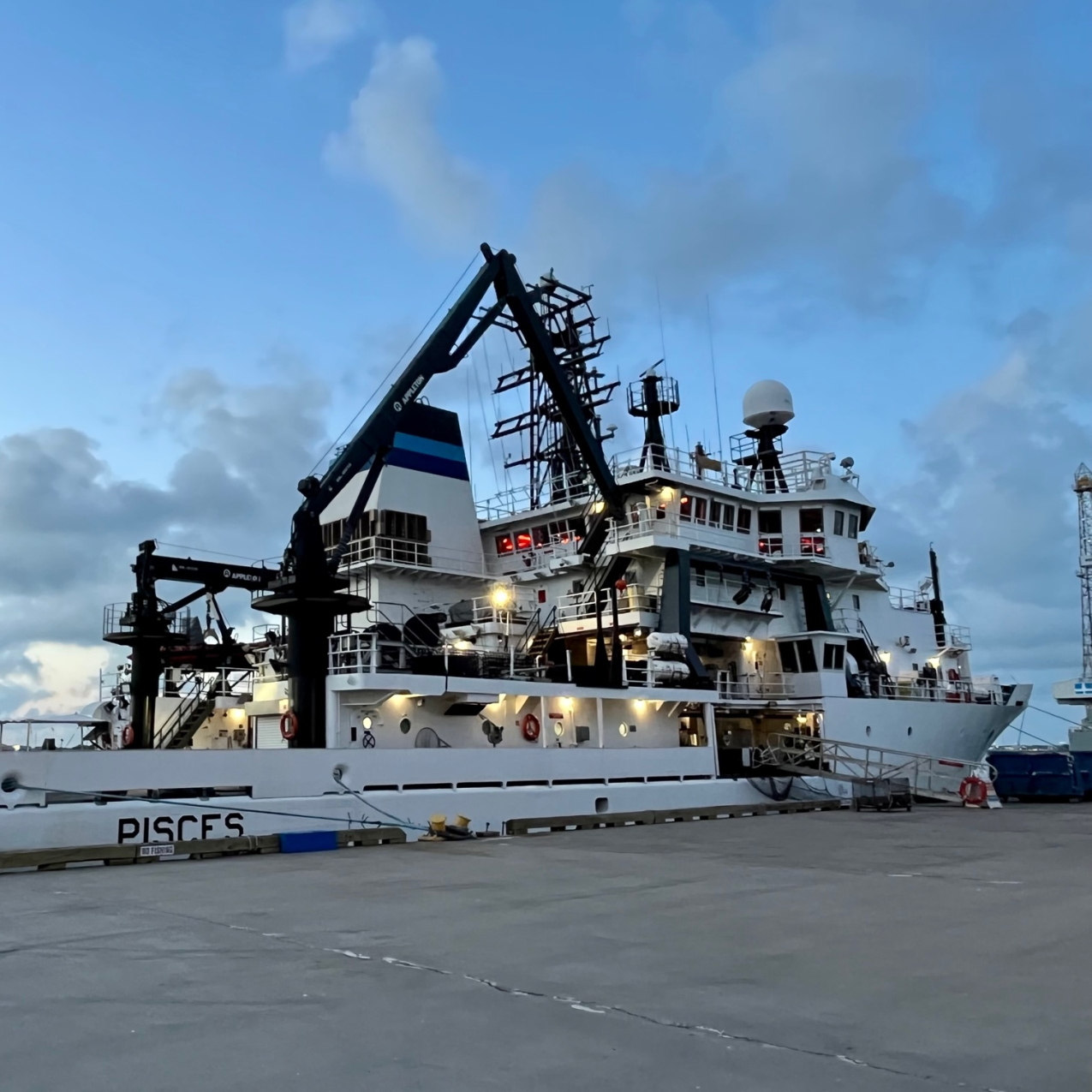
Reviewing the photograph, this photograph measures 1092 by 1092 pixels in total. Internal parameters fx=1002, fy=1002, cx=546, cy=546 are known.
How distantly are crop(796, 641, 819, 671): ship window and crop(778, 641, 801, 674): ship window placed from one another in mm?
A: 219

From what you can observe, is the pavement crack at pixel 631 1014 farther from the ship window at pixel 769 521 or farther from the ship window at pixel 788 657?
the ship window at pixel 769 521

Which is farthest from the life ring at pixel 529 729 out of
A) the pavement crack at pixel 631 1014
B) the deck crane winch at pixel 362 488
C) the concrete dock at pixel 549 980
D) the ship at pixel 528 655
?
the pavement crack at pixel 631 1014

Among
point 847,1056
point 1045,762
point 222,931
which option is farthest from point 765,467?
point 847,1056

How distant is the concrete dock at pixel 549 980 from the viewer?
4.98 metres

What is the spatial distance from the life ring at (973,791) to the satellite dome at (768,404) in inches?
557

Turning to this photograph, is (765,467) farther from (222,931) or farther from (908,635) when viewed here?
(222,931)

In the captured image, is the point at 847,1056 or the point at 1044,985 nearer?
the point at 847,1056

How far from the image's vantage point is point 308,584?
19.8 meters

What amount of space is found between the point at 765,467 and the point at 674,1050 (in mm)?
31746

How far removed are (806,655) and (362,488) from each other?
51.2ft

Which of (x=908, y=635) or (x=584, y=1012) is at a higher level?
(x=908, y=635)

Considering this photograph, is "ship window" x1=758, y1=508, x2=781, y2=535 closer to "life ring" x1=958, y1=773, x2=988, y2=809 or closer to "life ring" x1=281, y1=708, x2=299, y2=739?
"life ring" x1=958, y1=773, x2=988, y2=809

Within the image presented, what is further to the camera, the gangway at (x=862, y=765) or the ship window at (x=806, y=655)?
the ship window at (x=806, y=655)

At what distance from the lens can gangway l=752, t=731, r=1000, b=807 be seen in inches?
1109
